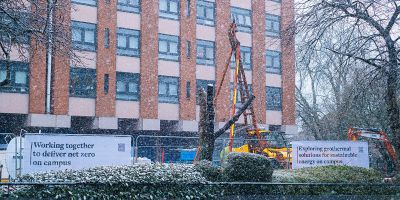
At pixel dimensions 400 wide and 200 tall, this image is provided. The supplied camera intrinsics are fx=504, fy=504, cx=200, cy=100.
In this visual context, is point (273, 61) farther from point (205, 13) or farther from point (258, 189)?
point (258, 189)

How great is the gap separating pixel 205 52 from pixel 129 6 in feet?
22.3

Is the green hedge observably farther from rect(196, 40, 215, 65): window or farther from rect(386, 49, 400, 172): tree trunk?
rect(196, 40, 215, 65): window

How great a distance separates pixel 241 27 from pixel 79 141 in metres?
26.3

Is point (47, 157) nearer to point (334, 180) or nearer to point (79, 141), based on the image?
point (79, 141)

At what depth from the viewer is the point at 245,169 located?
14.5m

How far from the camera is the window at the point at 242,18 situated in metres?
39.4

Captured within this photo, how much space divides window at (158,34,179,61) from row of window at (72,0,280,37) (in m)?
1.52

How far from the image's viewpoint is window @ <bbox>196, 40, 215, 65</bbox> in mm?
37500

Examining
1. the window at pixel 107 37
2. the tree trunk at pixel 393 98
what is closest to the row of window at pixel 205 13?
the window at pixel 107 37

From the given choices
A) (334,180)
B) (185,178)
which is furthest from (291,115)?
(185,178)

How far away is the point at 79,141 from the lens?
14.9 meters

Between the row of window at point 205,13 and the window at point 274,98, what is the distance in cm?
453

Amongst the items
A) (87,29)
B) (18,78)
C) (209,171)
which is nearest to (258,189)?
(209,171)

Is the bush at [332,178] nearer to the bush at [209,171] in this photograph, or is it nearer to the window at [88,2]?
the bush at [209,171]
